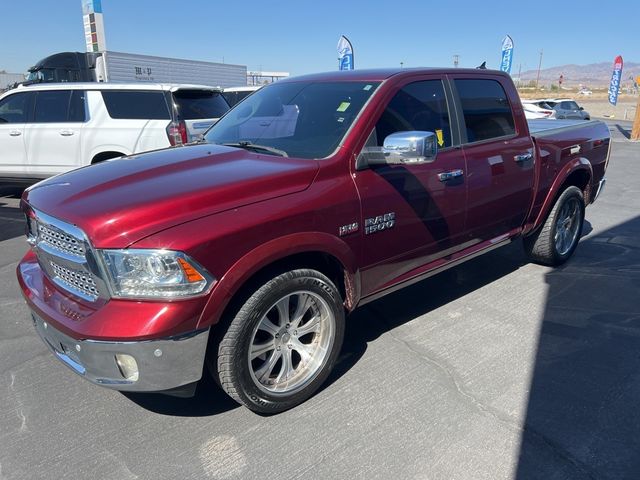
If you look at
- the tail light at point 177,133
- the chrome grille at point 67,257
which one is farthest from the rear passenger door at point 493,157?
the tail light at point 177,133

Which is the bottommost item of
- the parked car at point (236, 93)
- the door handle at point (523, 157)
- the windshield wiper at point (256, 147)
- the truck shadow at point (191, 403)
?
the truck shadow at point (191, 403)

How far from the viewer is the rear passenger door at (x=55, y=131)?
8172 mm

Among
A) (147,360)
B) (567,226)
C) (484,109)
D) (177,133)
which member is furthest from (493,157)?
(177,133)

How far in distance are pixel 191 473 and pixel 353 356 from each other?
4.61ft

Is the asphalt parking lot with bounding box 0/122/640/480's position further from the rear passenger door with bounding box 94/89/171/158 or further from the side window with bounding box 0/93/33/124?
the side window with bounding box 0/93/33/124

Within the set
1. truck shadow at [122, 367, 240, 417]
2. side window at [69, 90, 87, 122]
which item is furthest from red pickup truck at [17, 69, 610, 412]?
side window at [69, 90, 87, 122]

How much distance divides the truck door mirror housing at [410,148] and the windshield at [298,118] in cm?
35

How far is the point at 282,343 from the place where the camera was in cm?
292

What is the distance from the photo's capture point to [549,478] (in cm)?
237

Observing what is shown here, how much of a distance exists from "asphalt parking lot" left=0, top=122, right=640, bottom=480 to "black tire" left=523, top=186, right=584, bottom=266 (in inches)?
33.1

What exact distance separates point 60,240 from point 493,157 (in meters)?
3.18

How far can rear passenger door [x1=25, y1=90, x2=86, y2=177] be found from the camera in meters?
8.17

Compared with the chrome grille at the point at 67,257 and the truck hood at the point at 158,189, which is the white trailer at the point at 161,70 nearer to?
the truck hood at the point at 158,189

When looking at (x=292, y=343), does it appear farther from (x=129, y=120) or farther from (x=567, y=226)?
(x=129, y=120)
